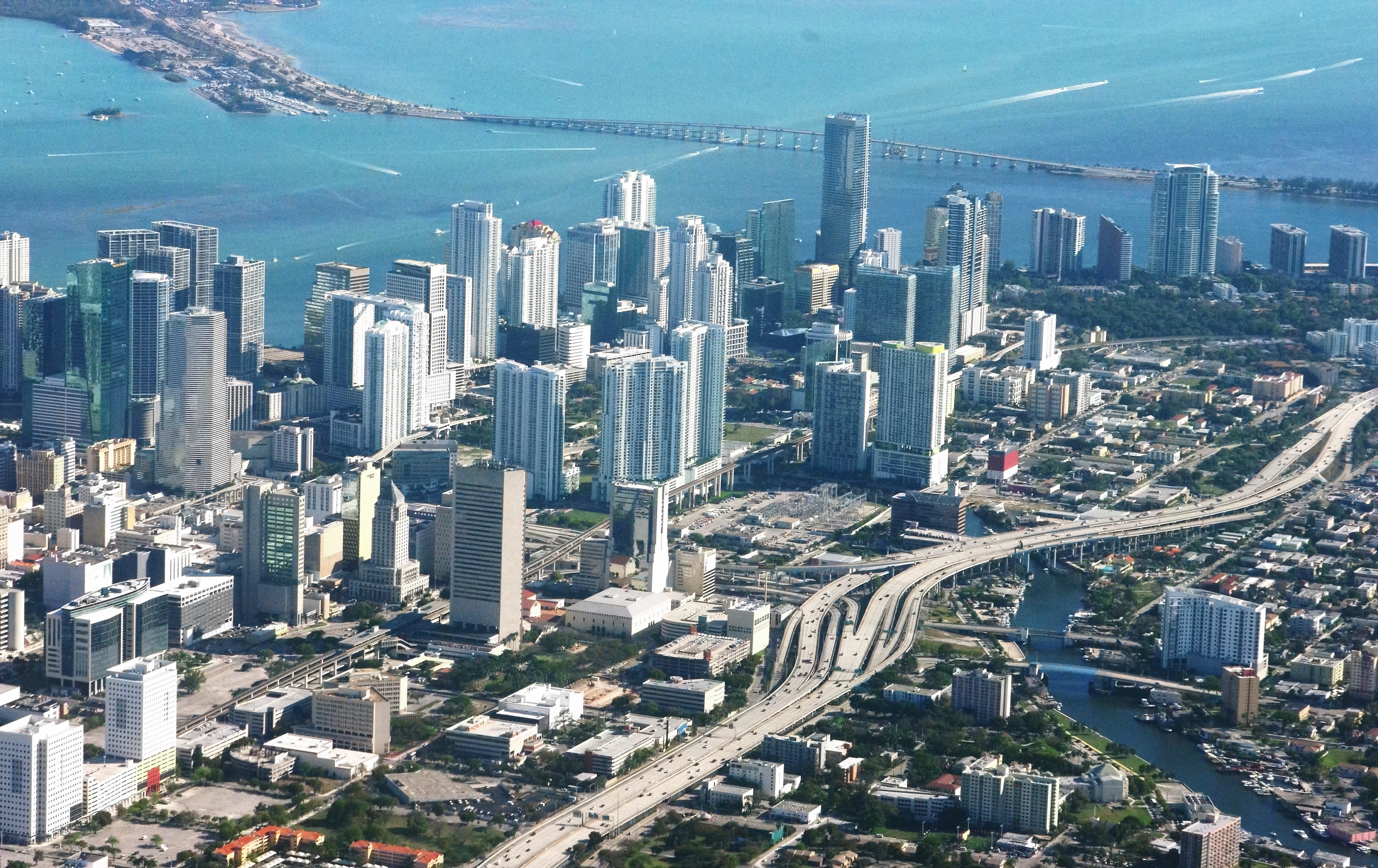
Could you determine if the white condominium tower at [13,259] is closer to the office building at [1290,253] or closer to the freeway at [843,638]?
the freeway at [843,638]

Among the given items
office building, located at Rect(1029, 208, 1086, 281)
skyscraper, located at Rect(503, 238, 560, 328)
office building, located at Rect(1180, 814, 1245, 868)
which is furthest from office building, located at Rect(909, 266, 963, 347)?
office building, located at Rect(1180, 814, 1245, 868)

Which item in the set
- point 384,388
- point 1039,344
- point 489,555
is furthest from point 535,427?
point 1039,344

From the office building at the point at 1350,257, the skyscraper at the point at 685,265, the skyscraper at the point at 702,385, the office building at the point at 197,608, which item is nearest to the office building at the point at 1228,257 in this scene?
the office building at the point at 1350,257

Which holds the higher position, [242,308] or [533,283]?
[533,283]

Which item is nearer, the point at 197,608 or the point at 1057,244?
the point at 197,608

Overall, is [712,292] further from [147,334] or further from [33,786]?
[33,786]

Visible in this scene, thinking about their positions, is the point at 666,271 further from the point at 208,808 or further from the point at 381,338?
the point at 208,808

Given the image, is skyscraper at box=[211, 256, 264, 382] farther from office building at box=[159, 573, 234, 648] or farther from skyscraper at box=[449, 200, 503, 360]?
office building at box=[159, 573, 234, 648]
